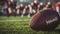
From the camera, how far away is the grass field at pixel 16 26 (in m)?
4.00

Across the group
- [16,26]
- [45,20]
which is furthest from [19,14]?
[45,20]

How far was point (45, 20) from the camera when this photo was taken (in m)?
3.97

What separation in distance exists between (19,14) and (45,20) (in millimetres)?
405

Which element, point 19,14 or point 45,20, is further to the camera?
point 19,14

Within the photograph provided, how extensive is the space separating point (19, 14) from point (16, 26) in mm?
189

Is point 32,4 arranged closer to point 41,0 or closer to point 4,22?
point 41,0

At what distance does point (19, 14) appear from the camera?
412 centimetres

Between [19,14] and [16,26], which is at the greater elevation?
A: [19,14]

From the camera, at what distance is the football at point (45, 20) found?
13.0ft

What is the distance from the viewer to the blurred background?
13.2 ft

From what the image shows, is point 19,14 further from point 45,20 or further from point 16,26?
point 45,20

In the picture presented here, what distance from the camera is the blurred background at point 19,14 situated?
402 centimetres

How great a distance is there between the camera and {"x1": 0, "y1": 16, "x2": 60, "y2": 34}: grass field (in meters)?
4.00

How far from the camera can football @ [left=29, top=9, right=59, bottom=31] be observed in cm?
396
